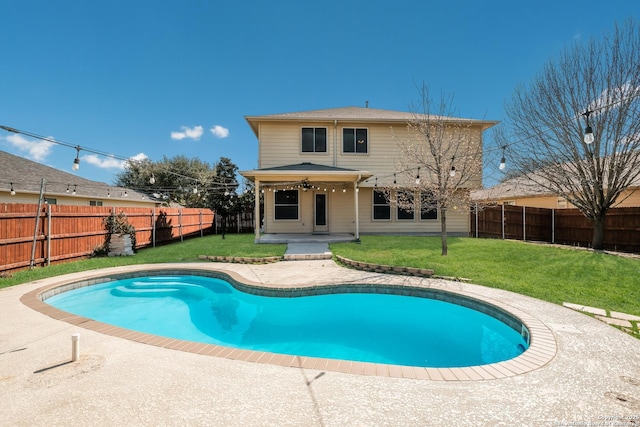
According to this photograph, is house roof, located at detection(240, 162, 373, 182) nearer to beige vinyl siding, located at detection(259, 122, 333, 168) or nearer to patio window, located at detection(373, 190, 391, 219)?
beige vinyl siding, located at detection(259, 122, 333, 168)

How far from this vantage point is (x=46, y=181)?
1496 cm

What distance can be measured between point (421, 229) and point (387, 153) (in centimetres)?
433

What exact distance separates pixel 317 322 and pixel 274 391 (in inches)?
127

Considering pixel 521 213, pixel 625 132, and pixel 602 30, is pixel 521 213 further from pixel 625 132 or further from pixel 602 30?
pixel 602 30

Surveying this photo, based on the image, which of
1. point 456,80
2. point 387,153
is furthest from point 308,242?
point 456,80

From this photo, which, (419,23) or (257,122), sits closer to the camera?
(419,23)

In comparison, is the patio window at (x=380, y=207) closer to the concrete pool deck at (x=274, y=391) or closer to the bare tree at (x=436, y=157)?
the bare tree at (x=436, y=157)

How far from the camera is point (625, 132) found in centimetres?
994

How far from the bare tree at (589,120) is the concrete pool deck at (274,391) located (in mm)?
8473

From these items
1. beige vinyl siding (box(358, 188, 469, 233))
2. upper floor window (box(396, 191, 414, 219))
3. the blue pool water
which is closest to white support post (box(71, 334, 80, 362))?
the blue pool water

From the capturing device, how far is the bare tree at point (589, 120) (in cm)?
968

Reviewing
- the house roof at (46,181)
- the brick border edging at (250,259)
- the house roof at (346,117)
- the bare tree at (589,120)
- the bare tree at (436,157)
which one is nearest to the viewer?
the bare tree at (589,120)

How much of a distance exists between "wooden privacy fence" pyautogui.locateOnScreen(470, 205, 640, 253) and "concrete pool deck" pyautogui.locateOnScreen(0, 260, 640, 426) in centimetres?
1062

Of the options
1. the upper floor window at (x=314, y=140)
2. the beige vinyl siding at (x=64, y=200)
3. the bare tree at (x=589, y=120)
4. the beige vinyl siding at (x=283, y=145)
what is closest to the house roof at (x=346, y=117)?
the beige vinyl siding at (x=283, y=145)
